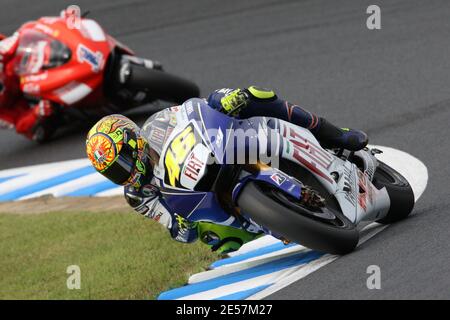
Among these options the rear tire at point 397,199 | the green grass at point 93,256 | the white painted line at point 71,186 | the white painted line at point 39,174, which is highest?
the rear tire at point 397,199

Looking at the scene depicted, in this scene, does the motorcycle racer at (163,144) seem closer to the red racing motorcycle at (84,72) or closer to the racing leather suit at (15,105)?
the red racing motorcycle at (84,72)

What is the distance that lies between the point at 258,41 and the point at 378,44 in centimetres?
185

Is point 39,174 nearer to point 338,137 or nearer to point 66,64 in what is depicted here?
point 66,64

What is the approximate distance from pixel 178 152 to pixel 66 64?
212 inches

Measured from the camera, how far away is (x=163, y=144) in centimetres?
649

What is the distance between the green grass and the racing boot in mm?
1216

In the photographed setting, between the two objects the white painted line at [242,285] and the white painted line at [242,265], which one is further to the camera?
the white painted line at [242,265]

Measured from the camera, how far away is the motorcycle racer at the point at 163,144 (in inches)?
250

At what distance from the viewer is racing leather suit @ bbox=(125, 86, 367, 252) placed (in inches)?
255

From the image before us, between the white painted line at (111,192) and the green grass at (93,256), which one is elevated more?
the green grass at (93,256)

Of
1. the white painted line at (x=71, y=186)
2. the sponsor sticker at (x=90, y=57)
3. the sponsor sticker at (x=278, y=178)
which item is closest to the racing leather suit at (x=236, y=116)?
the sponsor sticker at (x=278, y=178)

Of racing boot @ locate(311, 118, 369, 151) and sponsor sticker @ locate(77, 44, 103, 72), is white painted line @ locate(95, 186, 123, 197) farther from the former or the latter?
racing boot @ locate(311, 118, 369, 151)

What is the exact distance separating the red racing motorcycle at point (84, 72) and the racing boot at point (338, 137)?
466cm

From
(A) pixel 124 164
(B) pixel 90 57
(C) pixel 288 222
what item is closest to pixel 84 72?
(B) pixel 90 57
